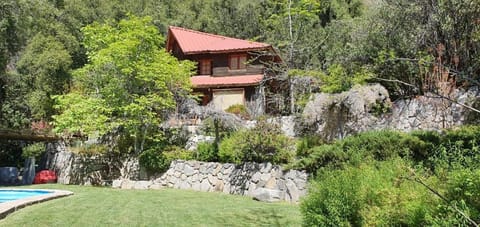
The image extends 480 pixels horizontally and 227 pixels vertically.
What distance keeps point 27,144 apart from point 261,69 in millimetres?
15469

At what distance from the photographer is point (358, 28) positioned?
20438 millimetres

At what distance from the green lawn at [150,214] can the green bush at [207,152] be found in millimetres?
4742

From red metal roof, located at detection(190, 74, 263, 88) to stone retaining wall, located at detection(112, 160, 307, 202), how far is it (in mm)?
9341

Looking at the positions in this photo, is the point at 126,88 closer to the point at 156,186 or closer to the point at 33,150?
the point at 156,186

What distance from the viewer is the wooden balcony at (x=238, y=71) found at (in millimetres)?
26406

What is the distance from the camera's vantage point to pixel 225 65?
2719cm

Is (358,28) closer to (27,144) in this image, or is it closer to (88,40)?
(88,40)

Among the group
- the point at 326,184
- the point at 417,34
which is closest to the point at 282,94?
the point at 417,34

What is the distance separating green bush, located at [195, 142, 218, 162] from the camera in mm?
15211

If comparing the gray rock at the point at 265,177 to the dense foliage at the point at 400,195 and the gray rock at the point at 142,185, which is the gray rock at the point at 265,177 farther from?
the dense foliage at the point at 400,195

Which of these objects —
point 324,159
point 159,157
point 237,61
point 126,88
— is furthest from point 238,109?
point 324,159

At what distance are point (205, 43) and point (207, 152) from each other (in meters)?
14.6

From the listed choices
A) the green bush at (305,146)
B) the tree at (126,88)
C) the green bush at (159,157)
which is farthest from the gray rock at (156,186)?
the green bush at (305,146)

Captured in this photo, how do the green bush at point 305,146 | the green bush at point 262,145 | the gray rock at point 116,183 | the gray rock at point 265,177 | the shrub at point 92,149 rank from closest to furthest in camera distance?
the green bush at point 305,146, the gray rock at point 265,177, the green bush at point 262,145, the gray rock at point 116,183, the shrub at point 92,149
